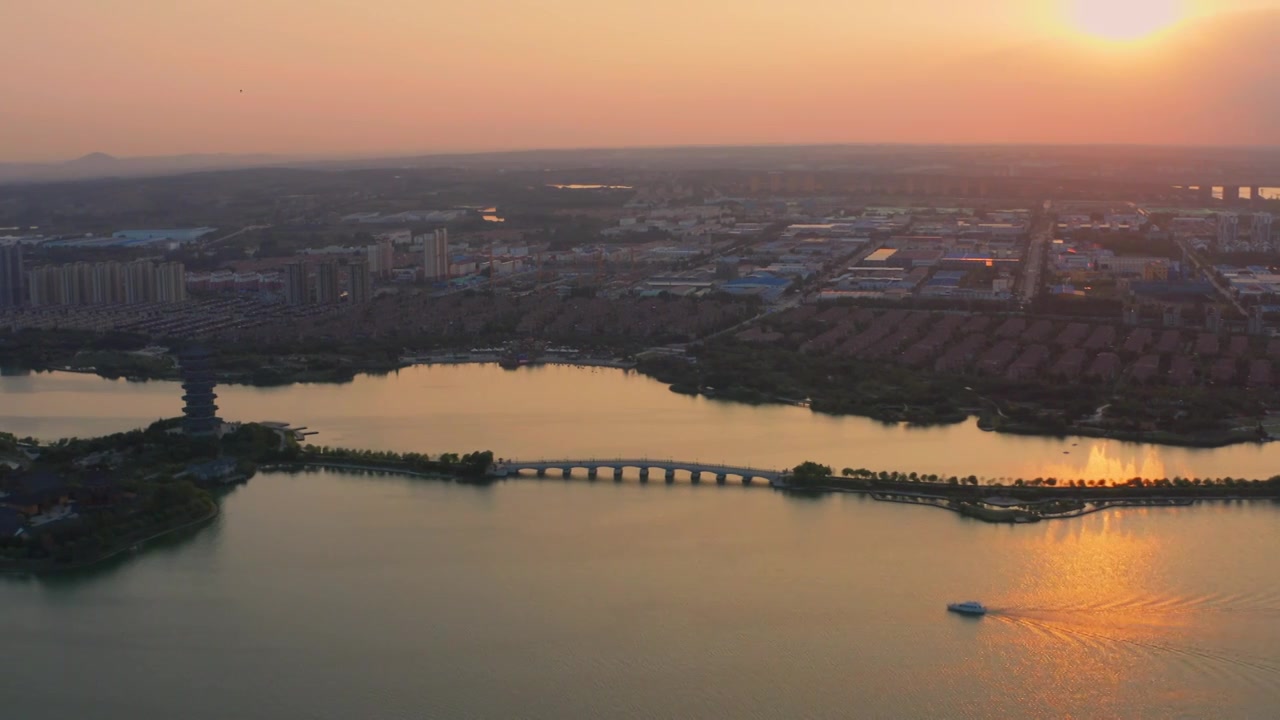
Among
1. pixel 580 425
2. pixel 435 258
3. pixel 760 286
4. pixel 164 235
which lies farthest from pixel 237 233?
pixel 580 425

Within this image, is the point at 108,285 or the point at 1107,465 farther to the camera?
the point at 108,285

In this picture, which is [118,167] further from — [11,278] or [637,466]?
[637,466]

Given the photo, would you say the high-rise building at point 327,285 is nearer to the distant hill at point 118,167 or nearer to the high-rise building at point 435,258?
the high-rise building at point 435,258

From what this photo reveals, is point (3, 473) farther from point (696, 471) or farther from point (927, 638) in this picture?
point (927, 638)

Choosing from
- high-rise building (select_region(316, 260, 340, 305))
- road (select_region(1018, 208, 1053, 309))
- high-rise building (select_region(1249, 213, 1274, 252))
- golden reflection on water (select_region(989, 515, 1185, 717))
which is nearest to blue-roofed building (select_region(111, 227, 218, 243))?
high-rise building (select_region(316, 260, 340, 305))

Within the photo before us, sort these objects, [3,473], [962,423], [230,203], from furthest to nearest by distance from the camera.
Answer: [230,203], [962,423], [3,473]

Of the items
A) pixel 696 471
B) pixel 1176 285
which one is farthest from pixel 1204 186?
pixel 696 471
